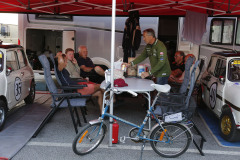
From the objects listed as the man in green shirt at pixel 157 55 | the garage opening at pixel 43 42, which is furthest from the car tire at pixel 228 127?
the garage opening at pixel 43 42

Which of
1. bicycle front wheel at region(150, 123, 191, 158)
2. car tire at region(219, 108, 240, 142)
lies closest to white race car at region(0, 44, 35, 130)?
bicycle front wheel at region(150, 123, 191, 158)

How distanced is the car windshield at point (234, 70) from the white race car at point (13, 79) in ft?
12.6

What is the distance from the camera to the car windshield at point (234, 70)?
484 centimetres

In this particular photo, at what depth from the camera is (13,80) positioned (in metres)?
5.16

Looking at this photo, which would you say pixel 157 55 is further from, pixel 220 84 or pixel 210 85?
pixel 210 85

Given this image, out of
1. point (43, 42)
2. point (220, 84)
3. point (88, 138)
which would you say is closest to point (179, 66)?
point (220, 84)

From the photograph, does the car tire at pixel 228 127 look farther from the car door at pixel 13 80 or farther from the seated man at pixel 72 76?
the car door at pixel 13 80

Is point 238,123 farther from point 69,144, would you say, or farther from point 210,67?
point 69,144

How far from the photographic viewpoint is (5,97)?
4.76 meters

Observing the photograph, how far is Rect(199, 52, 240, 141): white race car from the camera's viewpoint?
4.30 m

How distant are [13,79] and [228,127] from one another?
3.83 meters

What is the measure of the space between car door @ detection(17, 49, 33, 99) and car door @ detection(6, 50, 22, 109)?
0.58 ft

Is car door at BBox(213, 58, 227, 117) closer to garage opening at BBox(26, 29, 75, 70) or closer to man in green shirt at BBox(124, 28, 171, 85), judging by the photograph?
man in green shirt at BBox(124, 28, 171, 85)

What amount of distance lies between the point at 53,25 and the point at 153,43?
4236 millimetres
